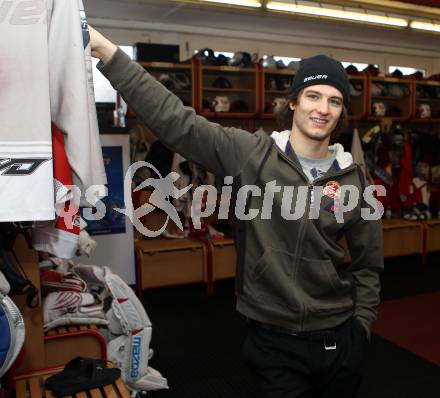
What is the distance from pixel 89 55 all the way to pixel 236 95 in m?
4.32

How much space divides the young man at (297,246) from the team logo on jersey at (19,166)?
41cm

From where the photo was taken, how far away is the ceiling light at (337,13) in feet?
13.1

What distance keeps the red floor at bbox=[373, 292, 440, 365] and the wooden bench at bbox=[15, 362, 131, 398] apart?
2265mm

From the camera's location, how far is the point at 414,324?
3.78 metres

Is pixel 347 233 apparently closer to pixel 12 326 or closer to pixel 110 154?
pixel 12 326

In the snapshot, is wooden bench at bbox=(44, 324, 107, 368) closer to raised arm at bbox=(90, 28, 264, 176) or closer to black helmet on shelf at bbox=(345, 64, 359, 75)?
raised arm at bbox=(90, 28, 264, 176)

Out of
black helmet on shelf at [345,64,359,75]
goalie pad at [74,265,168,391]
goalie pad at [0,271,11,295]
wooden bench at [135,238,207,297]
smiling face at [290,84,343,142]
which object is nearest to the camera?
goalie pad at [0,271,11,295]

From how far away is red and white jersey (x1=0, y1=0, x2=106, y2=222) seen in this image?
1105 mm

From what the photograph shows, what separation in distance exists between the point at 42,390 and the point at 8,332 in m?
0.67

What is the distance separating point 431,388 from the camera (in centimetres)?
275

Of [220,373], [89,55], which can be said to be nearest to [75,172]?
[89,55]

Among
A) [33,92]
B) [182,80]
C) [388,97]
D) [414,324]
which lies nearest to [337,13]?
[182,80]

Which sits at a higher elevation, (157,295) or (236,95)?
(236,95)

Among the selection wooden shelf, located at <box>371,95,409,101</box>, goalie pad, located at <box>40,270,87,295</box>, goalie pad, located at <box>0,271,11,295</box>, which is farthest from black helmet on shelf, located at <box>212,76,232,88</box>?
goalie pad, located at <box>0,271,11,295</box>
